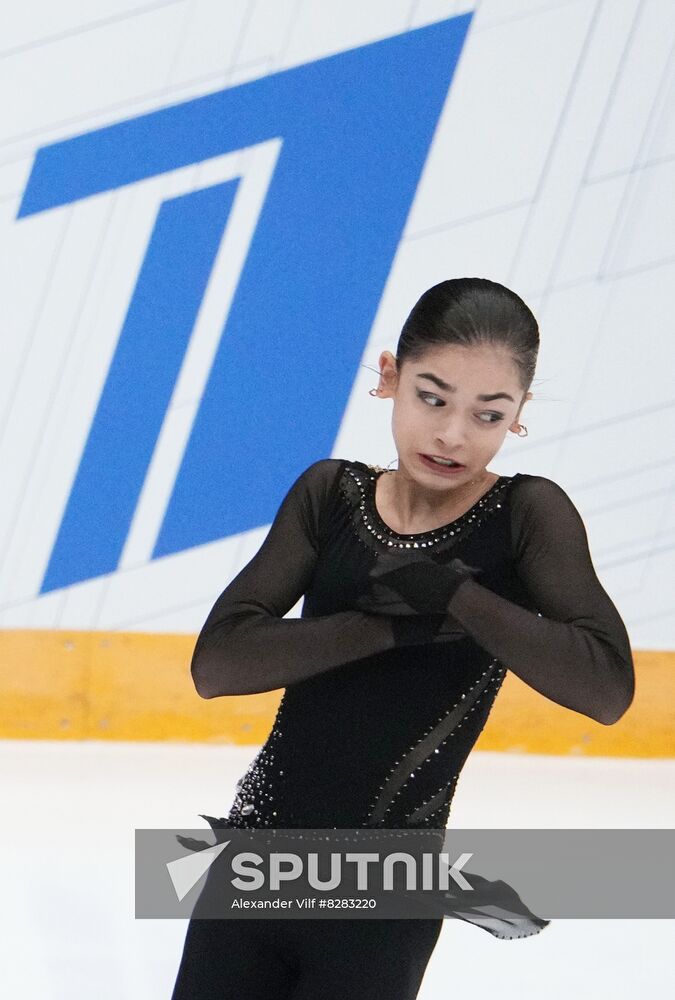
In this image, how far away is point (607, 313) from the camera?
5152mm

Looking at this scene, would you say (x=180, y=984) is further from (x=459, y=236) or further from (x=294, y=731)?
(x=459, y=236)

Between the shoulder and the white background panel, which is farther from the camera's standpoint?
the white background panel

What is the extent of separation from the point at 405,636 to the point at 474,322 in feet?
1.15

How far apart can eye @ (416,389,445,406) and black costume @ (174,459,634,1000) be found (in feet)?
Result: 0.40

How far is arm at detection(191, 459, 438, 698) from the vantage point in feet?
4.62

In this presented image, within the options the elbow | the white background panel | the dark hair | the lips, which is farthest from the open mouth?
the white background panel

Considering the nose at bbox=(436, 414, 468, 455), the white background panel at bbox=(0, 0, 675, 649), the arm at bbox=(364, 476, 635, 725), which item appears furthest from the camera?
the white background panel at bbox=(0, 0, 675, 649)

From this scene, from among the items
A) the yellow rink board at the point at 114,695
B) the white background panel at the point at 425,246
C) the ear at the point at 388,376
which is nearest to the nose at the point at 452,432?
the ear at the point at 388,376

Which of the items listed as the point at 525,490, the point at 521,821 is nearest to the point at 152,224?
the point at 521,821

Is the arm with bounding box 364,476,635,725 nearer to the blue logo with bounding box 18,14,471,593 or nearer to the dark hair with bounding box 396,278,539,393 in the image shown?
the dark hair with bounding box 396,278,539,393

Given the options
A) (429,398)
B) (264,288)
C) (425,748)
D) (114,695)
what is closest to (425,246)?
(264,288)

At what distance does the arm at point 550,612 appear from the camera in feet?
4.53

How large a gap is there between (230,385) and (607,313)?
4.58ft

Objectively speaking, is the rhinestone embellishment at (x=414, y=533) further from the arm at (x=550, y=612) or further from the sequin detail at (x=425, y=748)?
the sequin detail at (x=425, y=748)
